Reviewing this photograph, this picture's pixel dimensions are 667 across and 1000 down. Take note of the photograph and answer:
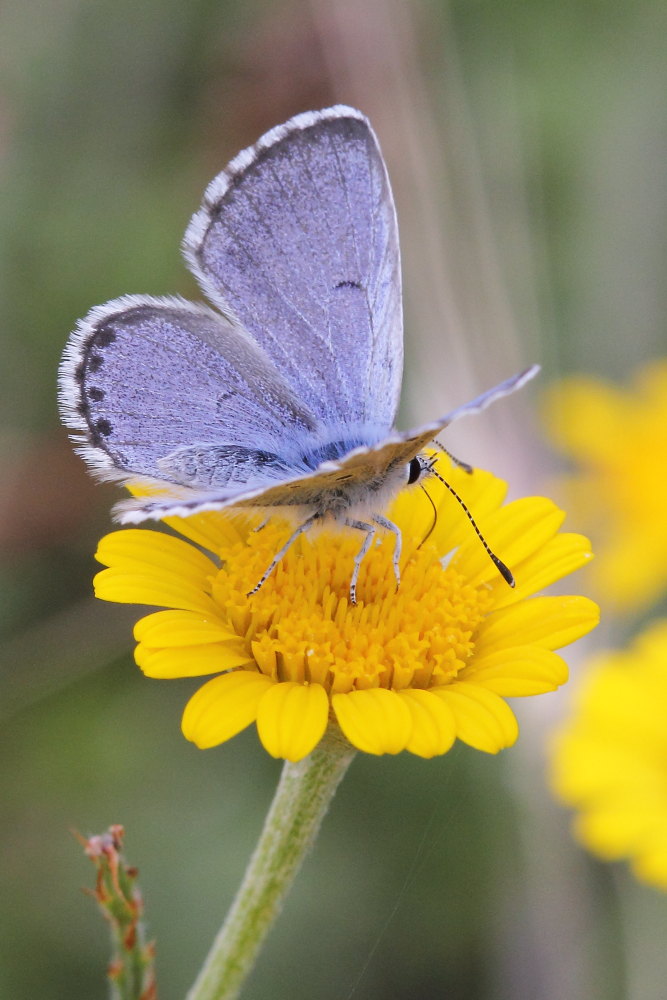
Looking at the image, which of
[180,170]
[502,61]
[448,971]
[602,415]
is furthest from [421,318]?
[448,971]

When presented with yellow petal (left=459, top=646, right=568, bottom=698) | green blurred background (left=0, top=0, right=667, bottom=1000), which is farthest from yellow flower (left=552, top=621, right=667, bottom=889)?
yellow petal (left=459, top=646, right=568, bottom=698)

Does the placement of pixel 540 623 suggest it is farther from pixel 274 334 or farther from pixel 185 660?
pixel 274 334

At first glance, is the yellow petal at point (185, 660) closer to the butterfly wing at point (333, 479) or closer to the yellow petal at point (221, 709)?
the yellow petal at point (221, 709)

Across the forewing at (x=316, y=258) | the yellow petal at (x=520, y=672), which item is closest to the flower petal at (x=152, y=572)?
the forewing at (x=316, y=258)

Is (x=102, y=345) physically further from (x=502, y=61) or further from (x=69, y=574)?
(x=502, y=61)

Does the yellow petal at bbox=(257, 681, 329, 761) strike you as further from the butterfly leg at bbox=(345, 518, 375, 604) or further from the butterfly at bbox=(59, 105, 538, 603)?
the butterfly at bbox=(59, 105, 538, 603)
